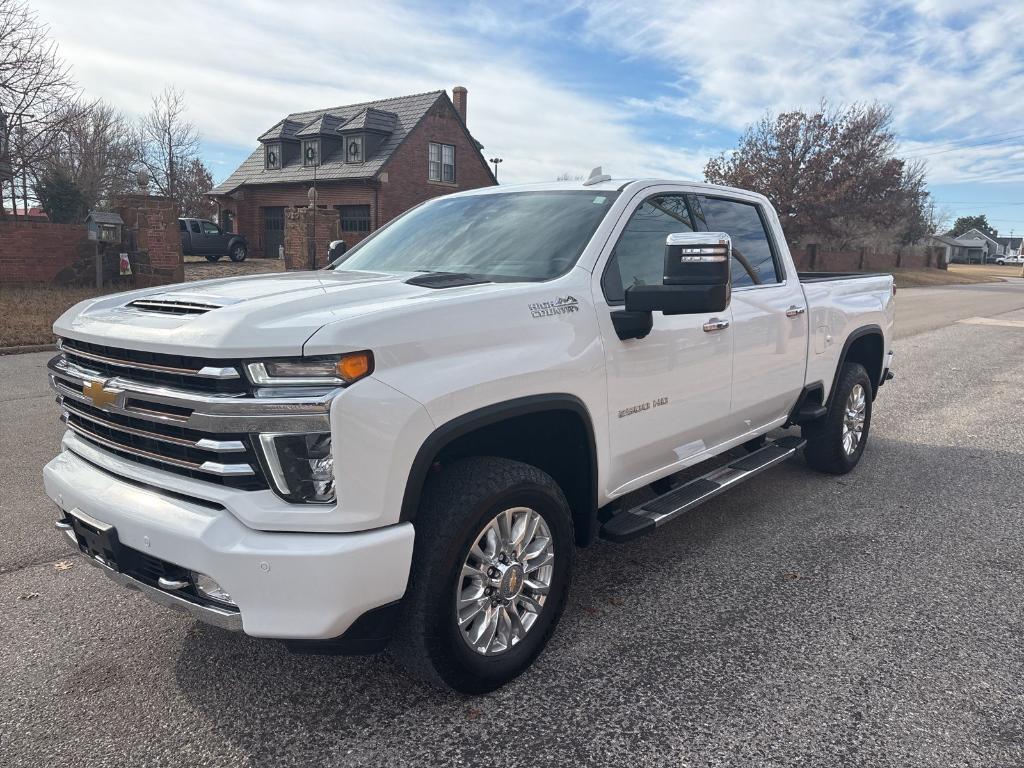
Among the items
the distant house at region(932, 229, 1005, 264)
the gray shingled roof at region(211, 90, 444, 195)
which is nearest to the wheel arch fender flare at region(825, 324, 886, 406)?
the gray shingled roof at region(211, 90, 444, 195)

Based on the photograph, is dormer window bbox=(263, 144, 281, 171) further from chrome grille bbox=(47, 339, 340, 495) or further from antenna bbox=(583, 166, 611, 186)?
chrome grille bbox=(47, 339, 340, 495)

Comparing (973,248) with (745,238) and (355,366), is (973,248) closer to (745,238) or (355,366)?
(745,238)

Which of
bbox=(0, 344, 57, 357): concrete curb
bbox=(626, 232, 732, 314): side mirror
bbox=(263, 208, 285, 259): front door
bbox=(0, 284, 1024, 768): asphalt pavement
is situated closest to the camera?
bbox=(0, 284, 1024, 768): asphalt pavement

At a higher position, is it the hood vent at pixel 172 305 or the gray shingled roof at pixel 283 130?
the gray shingled roof at pixel 283 130

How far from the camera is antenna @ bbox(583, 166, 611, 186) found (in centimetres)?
400

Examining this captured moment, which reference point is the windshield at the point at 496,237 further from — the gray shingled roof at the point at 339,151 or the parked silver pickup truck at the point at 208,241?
the gray shingled roof at the point at 339,151

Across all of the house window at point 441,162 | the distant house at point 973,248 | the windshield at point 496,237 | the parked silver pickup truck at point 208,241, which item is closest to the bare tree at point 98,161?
the parked silver pickup truck at point 208,241

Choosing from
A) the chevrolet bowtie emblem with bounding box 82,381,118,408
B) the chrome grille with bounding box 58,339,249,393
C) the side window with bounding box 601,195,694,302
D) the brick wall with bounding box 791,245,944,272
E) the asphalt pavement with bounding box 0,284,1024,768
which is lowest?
the asphalt pavement with bounding box 0,284,1024,768

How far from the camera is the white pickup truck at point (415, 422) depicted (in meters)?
2.34

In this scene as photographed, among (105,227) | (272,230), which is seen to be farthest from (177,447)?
(272,230)

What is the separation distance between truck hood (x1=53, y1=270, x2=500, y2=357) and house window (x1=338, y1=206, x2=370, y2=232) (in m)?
31.6

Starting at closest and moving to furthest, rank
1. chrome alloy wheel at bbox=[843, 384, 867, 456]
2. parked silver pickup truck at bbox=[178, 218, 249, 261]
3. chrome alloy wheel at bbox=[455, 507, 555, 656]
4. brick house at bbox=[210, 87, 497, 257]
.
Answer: chrome alloy wheel at bbox=[455, 507, 555, 656] < chrome alloy wheel at bbox=[843, 384, 867, 456] < parked silver pickup truck at bbox=[178, 218, 249, 261] < brick house at bbox=[210, 87, 497, 257]

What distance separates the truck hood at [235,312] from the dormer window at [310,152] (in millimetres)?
34531

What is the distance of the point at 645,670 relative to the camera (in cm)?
308
